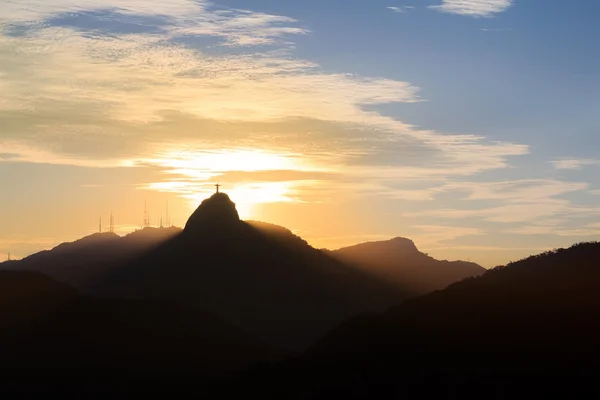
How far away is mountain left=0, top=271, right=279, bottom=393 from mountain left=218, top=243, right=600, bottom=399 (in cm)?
2482

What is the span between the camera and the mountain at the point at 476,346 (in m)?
70.7

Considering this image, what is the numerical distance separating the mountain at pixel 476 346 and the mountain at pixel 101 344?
81.4 feet

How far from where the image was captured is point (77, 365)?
11450cm

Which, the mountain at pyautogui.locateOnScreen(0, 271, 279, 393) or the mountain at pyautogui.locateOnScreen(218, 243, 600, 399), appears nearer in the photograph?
the mountain at pyautogui.locateOnScreen(218, 243, 600, 399)

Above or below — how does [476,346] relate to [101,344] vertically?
above

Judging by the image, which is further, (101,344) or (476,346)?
(101,344)

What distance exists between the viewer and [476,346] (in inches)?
3083

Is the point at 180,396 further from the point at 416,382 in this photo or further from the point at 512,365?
the point at 512,365

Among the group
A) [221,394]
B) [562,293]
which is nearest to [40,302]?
[221,394]

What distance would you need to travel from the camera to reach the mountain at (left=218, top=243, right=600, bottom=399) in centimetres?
7069

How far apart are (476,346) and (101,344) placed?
203 feet

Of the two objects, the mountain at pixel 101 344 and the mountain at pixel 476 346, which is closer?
the mountain at pixel 476 346

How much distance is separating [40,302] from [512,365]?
79.6 meters

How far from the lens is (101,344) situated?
122 meters
